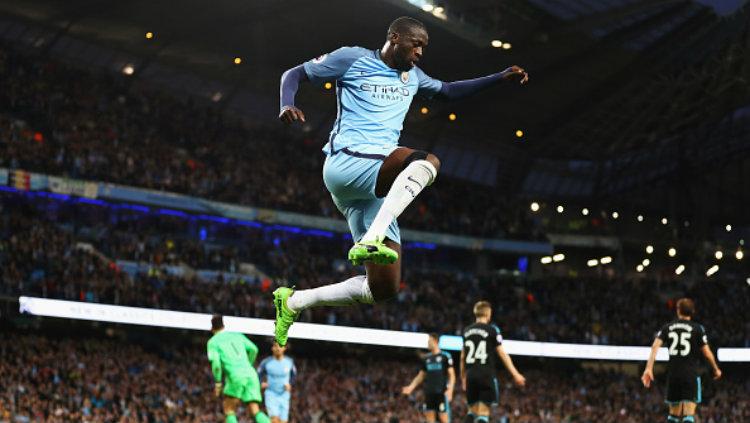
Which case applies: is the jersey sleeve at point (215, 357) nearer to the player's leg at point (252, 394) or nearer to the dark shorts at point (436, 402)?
the player's leg at point (252, 394)

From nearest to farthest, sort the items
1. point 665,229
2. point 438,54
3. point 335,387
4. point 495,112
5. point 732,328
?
point 335,387
point 438,54
point 732,328
point 495,112
point 665,229

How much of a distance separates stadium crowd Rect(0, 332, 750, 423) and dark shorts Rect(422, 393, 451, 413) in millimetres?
10001

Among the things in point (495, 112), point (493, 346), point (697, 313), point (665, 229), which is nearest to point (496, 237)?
point (495, 112)

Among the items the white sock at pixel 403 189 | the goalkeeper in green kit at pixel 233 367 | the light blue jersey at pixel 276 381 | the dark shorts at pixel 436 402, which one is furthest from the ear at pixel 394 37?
the dark shorts at pixel 436 402

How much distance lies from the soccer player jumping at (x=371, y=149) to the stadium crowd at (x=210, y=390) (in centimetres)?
1719

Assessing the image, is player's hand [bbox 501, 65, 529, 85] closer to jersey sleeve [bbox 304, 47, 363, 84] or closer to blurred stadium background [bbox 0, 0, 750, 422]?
jersey sleeve [bbox 304, 47, 363, 84]

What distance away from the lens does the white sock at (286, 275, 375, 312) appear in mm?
7477

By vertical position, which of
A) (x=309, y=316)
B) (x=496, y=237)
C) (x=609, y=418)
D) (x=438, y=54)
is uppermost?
(x=438, y=54)

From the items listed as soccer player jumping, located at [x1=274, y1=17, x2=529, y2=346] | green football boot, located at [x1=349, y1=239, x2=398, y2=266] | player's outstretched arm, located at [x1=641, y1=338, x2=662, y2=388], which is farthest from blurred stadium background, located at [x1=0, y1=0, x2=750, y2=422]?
green football boot, located at [x1=349, y1=239, x2=398, y2=266]

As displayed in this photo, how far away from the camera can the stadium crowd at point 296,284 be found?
103 ft

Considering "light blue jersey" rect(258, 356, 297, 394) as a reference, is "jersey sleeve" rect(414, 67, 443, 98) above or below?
above

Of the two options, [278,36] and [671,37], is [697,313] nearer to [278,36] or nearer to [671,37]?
[671,37]

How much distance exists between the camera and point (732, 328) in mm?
46000

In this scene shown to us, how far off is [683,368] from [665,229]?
178 ft
